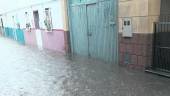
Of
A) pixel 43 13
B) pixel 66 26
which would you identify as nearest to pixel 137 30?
pixel 66 26

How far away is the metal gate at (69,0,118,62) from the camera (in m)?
7.47

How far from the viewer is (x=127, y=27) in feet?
21.5

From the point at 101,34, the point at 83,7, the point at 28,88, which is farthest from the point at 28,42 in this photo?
the point at 28,88

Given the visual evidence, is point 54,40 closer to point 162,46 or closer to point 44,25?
point 44,25

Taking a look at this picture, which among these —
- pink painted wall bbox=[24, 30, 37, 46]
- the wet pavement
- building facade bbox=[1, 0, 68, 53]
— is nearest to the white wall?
building facade bbox=[1, 0, 68, 53]

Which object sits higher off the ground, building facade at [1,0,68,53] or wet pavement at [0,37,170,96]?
building facade at [1,0,68,53]

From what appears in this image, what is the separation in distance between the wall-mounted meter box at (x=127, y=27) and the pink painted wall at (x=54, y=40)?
445cm

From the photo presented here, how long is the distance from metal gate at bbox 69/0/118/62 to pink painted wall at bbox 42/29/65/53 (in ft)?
2.60

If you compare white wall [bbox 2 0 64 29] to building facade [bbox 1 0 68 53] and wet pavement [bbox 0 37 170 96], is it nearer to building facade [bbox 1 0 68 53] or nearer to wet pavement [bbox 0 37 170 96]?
building facade [bbox 1 0 68 53]

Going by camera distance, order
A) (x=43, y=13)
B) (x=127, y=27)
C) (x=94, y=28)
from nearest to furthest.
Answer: (x=127, y=27) < (x=94, y=28) < (x=43, y=13)

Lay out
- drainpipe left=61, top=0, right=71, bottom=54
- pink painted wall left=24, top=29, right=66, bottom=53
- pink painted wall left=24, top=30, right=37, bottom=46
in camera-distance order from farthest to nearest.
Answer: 1. pink painted wall left=24, top=30, right=37, bottom=46
2. pink painted wall left=24, top=29, right=66, bottom=53
3. drainpipe left=61, top=0, right=71, bottom=54

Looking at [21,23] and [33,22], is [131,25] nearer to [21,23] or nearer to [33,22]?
[33,22]

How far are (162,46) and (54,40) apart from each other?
6.67 metres

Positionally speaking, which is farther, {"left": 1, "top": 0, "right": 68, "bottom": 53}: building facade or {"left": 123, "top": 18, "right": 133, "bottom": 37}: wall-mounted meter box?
{"left": 1, "top": 0, "right": 68, "bottom": 53}: building facade
